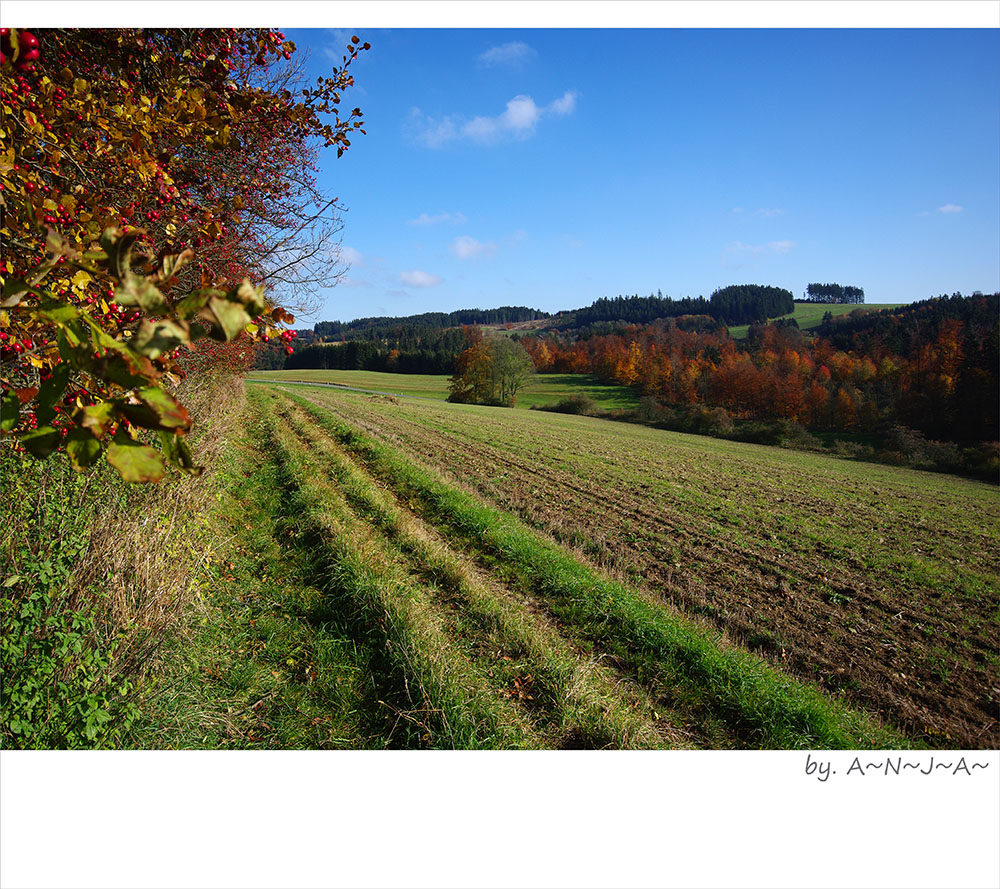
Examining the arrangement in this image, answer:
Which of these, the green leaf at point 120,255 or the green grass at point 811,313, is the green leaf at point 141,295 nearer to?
the green leaf at point 120,255

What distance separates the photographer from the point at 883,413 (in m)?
36.2

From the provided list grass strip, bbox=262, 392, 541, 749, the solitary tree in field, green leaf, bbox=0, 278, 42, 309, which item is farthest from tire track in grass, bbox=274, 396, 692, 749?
the solitary tree in field

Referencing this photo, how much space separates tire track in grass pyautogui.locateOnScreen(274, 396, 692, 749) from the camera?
11.8 feet

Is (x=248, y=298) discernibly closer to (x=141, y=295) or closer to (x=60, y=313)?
(x=141, y=295)

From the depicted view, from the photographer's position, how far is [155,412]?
98 centimetres

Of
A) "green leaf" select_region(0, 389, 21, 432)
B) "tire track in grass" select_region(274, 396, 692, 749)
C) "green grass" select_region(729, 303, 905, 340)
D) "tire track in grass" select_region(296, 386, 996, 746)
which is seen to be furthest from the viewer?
"green grass" select_region(729, 303, 905, 340)

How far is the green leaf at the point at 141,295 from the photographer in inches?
38.2

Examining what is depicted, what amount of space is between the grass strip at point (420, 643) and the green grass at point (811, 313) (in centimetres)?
8818

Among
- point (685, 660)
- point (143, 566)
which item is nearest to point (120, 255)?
point (143, 566)

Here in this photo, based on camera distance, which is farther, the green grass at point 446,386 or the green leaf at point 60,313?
the green grass at point 446,386

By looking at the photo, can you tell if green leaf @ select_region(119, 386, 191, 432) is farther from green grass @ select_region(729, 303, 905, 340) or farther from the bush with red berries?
green grass @ select_region(729, 303, 905, 340)

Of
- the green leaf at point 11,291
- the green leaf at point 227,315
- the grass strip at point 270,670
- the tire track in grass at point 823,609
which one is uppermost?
the green leaf at point 11,291

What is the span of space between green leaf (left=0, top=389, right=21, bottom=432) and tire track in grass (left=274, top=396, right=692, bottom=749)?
136 inches

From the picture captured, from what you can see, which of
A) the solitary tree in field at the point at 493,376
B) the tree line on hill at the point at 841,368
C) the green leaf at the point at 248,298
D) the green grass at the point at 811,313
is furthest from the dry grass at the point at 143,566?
the green grass at the point at 811,313
